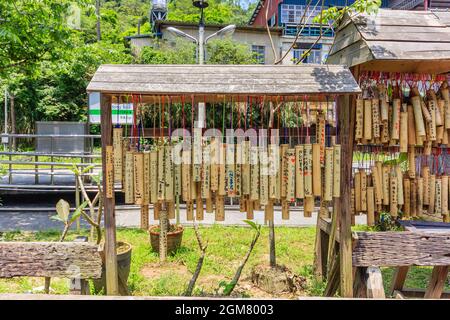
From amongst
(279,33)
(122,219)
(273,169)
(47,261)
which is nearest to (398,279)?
(273,169)

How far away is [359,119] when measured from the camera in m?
3.24

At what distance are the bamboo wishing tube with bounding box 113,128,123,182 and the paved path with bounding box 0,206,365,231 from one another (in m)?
4.05

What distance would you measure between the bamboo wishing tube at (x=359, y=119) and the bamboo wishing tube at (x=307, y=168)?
0.60 metres

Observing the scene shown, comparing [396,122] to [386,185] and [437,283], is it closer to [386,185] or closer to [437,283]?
[386,185]

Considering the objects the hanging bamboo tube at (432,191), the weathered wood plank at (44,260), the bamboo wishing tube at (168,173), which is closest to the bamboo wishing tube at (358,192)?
the hanging bamboo tube at (432,191)

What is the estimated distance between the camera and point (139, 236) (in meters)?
6.34

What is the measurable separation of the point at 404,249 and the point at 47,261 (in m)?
2.35

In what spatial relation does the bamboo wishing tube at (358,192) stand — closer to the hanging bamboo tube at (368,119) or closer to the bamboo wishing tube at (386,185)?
the bamboo wishing tube at (386,185)

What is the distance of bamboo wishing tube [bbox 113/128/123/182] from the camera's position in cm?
286
